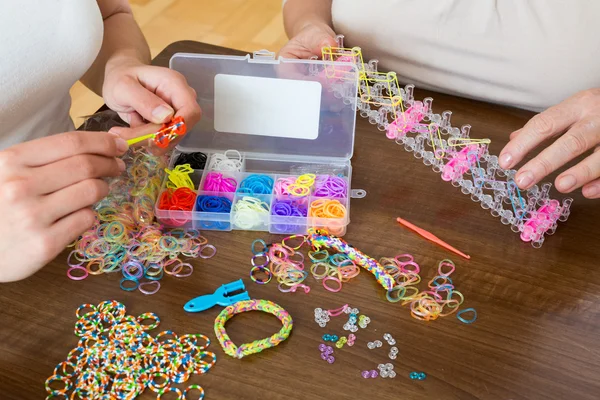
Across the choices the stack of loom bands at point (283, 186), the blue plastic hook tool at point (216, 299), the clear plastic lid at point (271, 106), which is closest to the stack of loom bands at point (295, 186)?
the stack of loom bands at point (283, 186)

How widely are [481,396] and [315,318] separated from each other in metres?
0.23

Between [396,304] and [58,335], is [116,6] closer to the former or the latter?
[58,335]

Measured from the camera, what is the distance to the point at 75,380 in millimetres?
730

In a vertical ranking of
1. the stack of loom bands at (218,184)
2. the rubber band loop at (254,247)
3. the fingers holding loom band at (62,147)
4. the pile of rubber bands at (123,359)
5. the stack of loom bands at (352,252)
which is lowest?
the pile of rubber bands at (123,359)

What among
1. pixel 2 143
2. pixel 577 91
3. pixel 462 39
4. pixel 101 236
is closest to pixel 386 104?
pixel 462 39

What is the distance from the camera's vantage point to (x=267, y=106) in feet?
3.44

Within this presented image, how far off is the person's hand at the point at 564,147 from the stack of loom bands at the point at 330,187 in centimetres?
26

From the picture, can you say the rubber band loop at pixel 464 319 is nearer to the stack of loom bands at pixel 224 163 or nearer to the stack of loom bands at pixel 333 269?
the stack of loom bands at pixel 333 269

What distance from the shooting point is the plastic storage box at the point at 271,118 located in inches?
40.1

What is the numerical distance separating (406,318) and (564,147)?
40 cm

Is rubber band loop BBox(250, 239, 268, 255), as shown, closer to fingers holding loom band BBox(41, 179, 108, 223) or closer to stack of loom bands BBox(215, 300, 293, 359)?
stack of loom bands BBox(215, 300, 293, 359)

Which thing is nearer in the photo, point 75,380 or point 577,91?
point 75,380

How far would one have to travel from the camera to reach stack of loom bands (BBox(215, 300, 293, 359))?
0.76m

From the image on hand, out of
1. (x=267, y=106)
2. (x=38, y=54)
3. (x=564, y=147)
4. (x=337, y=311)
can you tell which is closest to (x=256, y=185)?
(x=267, y=106)
